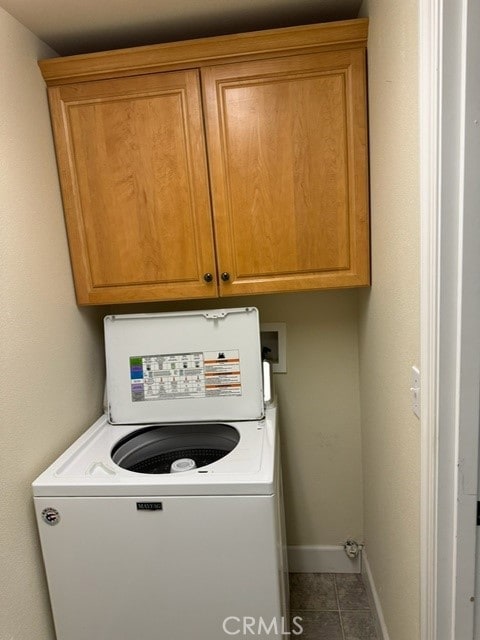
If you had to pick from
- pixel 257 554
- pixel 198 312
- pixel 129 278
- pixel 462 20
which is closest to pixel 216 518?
pixel 257 554

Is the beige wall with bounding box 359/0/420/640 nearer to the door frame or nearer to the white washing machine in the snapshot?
the door frame

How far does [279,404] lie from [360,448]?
0.43 metres

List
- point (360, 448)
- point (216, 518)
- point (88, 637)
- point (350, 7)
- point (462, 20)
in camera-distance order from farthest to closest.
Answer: point (360, 448), point (350, 7), point (88, 637), point (216, 518), point (462, 20)

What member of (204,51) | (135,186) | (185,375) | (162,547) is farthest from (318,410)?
(204,51)

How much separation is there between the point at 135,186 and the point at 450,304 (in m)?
1.10

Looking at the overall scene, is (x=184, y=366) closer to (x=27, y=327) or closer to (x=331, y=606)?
(x=27, y=327)

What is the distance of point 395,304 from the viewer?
3.62 feet

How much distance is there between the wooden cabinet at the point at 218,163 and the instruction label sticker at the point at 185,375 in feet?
0.86

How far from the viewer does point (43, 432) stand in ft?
4.13

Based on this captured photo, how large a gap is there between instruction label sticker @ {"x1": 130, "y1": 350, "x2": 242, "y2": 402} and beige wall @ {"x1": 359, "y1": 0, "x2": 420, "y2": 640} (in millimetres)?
550

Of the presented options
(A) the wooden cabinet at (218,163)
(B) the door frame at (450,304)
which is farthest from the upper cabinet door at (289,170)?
(B) the door frame at (450,304)

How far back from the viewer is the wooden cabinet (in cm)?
128

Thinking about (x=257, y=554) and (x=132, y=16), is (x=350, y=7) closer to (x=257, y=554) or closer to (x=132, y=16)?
(x=132, y=16)

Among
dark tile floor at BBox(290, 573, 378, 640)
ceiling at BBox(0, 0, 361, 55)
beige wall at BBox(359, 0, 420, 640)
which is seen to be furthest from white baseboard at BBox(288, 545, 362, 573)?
ceiling at BBox(0, 0, 361, 55)
